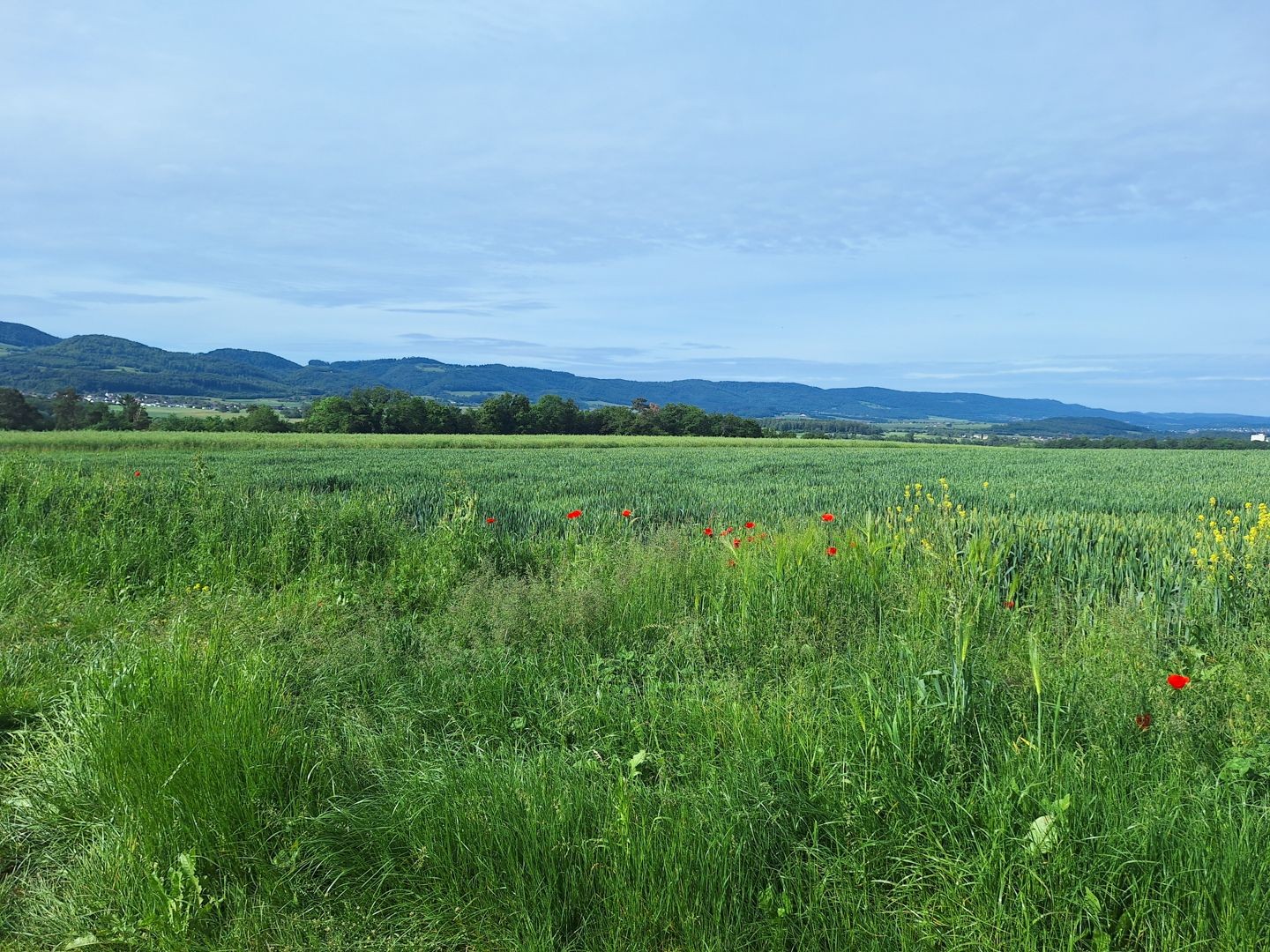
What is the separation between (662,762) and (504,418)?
7855 cm

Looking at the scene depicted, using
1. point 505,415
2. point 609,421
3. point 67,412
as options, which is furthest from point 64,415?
point 609,421

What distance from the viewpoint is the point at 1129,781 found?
9.50 ft

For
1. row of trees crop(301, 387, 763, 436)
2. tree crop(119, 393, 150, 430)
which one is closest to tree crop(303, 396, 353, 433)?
row of trees crop(301, 387, 763, 436)

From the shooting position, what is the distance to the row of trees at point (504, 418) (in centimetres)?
7275

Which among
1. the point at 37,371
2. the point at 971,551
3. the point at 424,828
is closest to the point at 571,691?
the point at 424,828

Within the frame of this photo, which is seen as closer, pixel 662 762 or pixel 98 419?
pixel 662 762

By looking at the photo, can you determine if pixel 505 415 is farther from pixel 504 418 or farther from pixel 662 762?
pixel 662 762

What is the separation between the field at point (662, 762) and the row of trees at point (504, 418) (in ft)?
229

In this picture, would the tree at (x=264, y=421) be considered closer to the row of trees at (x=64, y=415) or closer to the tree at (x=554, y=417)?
the row of trees at (x=64, y=415)

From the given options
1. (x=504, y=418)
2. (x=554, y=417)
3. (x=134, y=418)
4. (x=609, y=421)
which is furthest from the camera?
(x=609, y=421)

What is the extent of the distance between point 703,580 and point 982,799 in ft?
12.0

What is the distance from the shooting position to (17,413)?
203ft

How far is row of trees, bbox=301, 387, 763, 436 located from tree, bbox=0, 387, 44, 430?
21.8 metres

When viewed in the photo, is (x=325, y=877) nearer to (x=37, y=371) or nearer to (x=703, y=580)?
(x=703, y=580)
